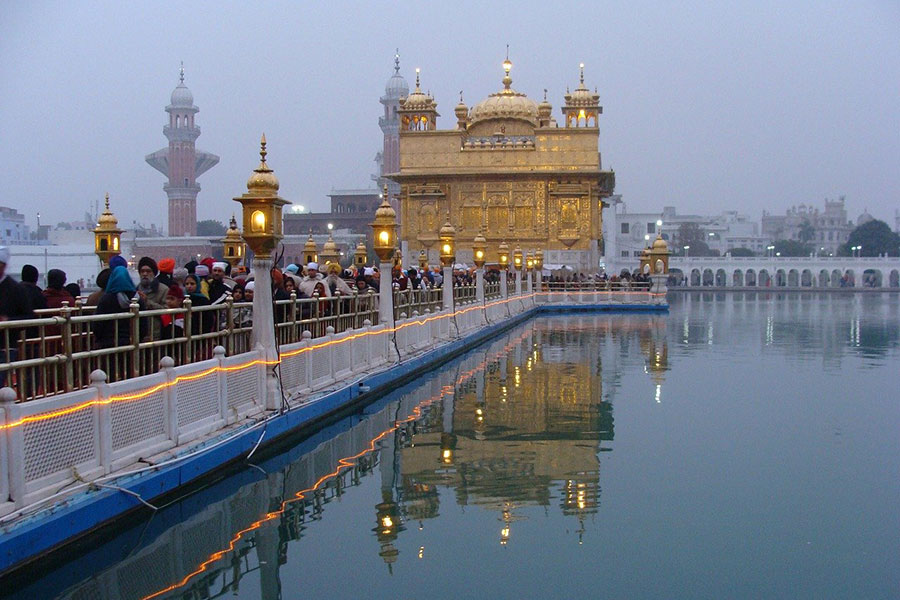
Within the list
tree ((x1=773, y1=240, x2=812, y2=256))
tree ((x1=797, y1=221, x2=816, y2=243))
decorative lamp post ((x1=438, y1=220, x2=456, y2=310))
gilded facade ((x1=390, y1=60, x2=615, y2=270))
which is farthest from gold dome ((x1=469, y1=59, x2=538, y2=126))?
tree ((x1=797, y1=221, x2=816, y2=243))

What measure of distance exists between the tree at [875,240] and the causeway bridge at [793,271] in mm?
15717

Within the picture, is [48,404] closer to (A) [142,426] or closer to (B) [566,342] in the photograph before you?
(A) [142,426]

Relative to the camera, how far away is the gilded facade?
2010 inches

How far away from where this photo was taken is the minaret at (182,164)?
348 ft

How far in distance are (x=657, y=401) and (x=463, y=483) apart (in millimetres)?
5665

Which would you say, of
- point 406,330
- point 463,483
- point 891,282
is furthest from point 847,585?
point 891,282

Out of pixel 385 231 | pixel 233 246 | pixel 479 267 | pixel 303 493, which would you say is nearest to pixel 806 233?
pixel 479 267

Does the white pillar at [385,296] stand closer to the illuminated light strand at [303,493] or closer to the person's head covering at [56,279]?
the illuminated light strand at [303,493]

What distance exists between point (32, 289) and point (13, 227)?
10508 cm

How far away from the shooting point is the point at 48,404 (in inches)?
231

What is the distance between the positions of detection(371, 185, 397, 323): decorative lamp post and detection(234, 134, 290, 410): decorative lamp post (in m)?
5.28

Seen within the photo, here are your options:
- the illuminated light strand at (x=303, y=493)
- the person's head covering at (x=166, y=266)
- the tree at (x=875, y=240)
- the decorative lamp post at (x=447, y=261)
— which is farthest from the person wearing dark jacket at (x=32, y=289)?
the tree at (x=875, y=240)

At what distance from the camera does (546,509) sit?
24.0 feet

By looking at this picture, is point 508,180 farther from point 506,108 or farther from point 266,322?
point 266,322
